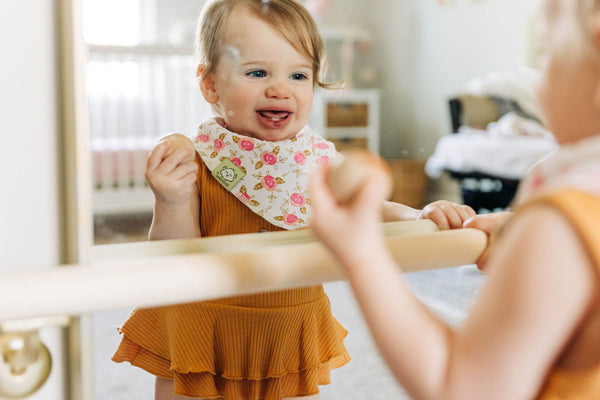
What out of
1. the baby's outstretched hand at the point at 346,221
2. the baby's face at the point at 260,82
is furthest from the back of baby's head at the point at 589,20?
the baby's face at the point at 260,82

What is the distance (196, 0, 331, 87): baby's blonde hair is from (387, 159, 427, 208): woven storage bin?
11 centimetres

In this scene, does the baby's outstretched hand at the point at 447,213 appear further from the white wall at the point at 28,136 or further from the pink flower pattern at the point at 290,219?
the white wall at the point at 28,136

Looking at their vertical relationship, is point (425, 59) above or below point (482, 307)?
above

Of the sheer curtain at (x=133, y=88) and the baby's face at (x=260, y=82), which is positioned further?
the baby's face at (x=260, y=82)

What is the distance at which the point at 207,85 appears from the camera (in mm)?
453

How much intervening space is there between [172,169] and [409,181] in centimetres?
18

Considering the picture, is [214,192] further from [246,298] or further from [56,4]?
[56,4]

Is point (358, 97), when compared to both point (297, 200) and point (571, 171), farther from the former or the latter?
point (571, 171)

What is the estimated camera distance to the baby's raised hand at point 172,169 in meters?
0.44

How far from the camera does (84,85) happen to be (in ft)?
1.01

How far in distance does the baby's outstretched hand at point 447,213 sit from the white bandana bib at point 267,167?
88mm

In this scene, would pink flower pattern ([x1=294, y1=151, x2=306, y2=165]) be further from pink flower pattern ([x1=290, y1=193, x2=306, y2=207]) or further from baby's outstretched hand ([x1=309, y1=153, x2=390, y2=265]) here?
baby's outstretched hand ([x1=309, y1=153, x2=390, y2=265])

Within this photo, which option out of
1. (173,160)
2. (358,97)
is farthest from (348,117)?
(173,160)

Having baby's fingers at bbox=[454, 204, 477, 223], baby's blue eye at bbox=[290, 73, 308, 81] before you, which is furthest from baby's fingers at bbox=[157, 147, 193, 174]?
baby's fingers at bbox=[454, 204, 477, 223]
